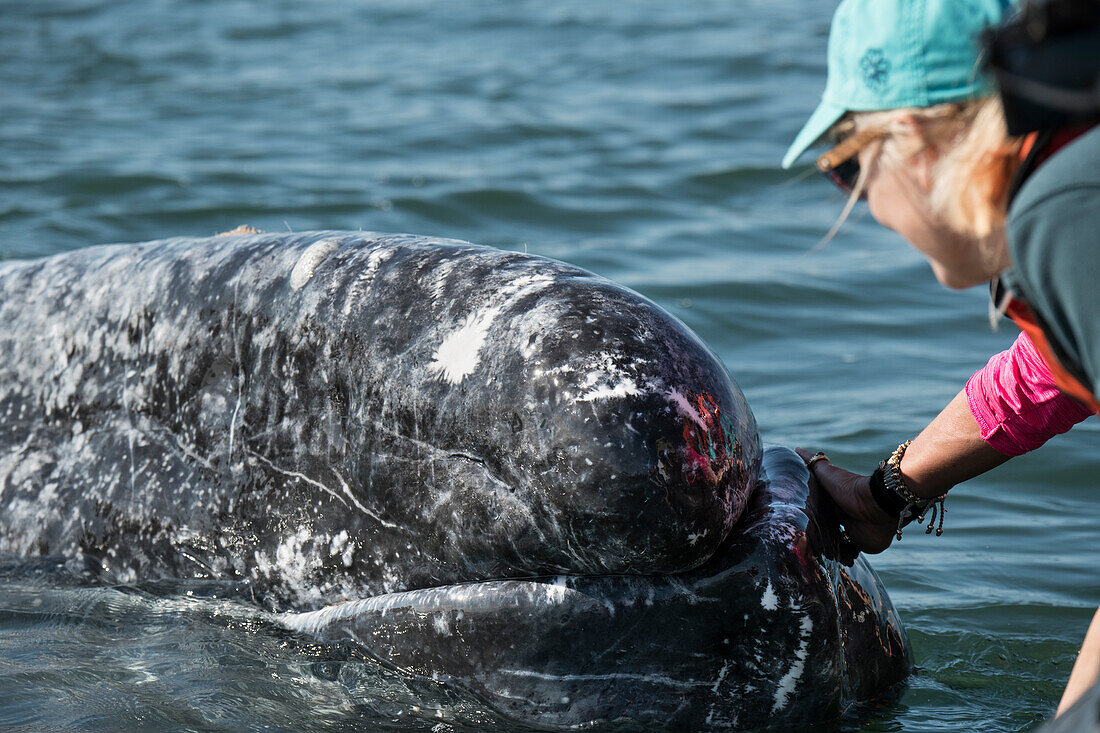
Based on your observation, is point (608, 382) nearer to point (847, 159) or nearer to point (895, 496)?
point (847, 159)

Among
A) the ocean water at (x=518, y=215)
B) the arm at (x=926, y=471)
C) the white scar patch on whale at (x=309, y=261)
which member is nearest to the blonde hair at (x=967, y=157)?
the ocean water at (x=518, y=215)

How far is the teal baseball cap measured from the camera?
229 centimetres

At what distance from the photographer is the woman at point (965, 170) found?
2.00m

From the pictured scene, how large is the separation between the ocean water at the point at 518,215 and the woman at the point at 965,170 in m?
0.60

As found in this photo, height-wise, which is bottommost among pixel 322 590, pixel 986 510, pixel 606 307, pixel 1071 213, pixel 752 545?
pixel 986 510

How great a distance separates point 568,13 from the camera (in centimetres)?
2088

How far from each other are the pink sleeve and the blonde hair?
1196 mm

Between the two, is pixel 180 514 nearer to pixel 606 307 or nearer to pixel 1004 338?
pixel 606 307

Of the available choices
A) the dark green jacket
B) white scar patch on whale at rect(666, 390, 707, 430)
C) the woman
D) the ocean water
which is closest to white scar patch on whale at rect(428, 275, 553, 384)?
the ocean water

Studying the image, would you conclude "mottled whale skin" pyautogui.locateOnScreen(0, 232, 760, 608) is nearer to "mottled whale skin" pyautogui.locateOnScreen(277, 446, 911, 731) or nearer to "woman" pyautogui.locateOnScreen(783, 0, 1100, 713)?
"mottled whale skin" pyautogui.locateOnScreen(277, 446, 911, 731)

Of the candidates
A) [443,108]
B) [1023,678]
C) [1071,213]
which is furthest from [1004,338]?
[443,108]

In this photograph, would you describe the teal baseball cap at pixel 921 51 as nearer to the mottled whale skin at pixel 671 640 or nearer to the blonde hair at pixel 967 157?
the blonde hair at pixel 967 157

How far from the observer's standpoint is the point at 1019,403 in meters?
3.47

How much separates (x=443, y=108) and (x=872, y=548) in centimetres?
1231
